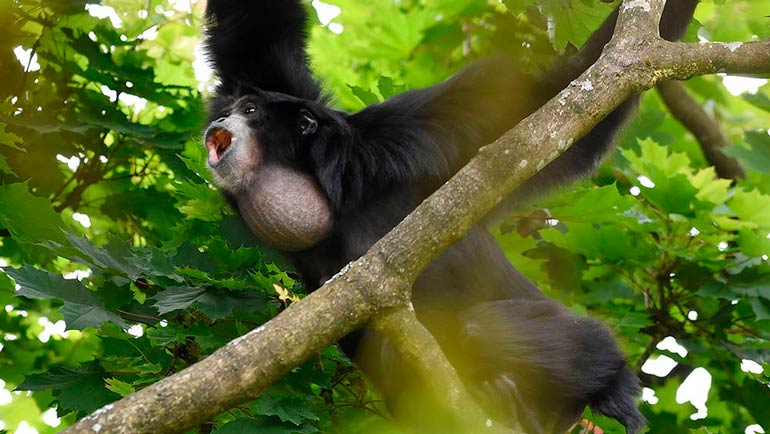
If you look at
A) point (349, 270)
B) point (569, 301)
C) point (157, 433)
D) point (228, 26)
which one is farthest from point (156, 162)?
point (157, 433)

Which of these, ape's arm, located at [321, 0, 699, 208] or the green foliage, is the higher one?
ape's arm, located at [321, 0, 699, 208]

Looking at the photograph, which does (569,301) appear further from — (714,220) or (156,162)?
(156,162)

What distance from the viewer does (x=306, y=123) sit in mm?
4930

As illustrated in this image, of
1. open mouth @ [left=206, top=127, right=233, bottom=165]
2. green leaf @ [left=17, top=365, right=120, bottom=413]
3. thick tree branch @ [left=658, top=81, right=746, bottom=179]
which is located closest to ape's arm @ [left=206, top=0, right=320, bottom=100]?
open mouth @ [left=206, top=127, right=233, bottom=165]

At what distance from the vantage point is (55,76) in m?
5.44

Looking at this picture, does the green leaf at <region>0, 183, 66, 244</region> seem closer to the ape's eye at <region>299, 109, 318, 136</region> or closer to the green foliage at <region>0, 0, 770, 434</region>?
the green foliage at <region>0, 0, 770, 434</region>

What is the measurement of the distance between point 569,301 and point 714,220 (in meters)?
1.06

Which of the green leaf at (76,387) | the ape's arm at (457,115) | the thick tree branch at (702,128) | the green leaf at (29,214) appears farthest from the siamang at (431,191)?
the thick tree branch at (702,128)

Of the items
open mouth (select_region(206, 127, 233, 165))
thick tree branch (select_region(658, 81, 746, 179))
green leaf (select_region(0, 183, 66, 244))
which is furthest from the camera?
thick tree branch (select_region(658, 81, 746, 179))

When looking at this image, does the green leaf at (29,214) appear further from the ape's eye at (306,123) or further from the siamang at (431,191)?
the ape's eye at (306,123)

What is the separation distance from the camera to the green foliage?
4133mm

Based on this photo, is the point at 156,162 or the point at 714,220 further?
the point at 156,162

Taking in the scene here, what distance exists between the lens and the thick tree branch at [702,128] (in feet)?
24.2

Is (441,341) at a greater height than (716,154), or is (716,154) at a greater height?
(441,341)
